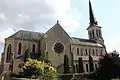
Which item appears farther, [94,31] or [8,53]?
[94,31]

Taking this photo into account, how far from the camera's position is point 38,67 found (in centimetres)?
2712

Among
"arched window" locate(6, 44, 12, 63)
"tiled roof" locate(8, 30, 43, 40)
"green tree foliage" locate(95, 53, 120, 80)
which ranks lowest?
"green tree foliage" locate(95, 53, 120, 80)

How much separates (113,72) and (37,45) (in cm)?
2126

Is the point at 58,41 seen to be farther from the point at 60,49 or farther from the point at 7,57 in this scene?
the point at 7,57

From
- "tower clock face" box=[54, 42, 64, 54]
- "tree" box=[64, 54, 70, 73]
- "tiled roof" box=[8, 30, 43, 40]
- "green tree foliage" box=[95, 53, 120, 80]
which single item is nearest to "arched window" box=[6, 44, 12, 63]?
"tiled roof" box=[8, 30, 43, 40]

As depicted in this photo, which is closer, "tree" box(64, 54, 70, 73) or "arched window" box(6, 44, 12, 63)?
"tree" box(64, 54, 70, 73)

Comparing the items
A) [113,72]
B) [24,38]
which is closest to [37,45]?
[24,38]

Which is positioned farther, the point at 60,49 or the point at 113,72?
the point at 60,49

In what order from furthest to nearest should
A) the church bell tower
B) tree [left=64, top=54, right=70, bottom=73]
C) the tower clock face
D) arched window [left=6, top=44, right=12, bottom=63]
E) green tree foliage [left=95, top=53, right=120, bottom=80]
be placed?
the church bell tower → the tower clock face → arched window [left=6, top=44, right=12, bottom=63] → tree [left=64, top=54, right=70, bottom=73] → green tree foliage [left=95, top=53, right=120, bottom=80]

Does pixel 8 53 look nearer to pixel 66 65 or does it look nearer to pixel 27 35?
pixel 27 35

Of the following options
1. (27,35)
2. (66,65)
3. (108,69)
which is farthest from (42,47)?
(108,69)

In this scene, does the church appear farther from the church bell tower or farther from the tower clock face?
the church bell tower

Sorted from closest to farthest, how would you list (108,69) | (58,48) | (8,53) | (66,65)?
(108,69) < (66,65) < (8,53) < (58,48)

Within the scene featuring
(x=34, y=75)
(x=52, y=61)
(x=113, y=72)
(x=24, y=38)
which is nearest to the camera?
(x=34, y=75)
